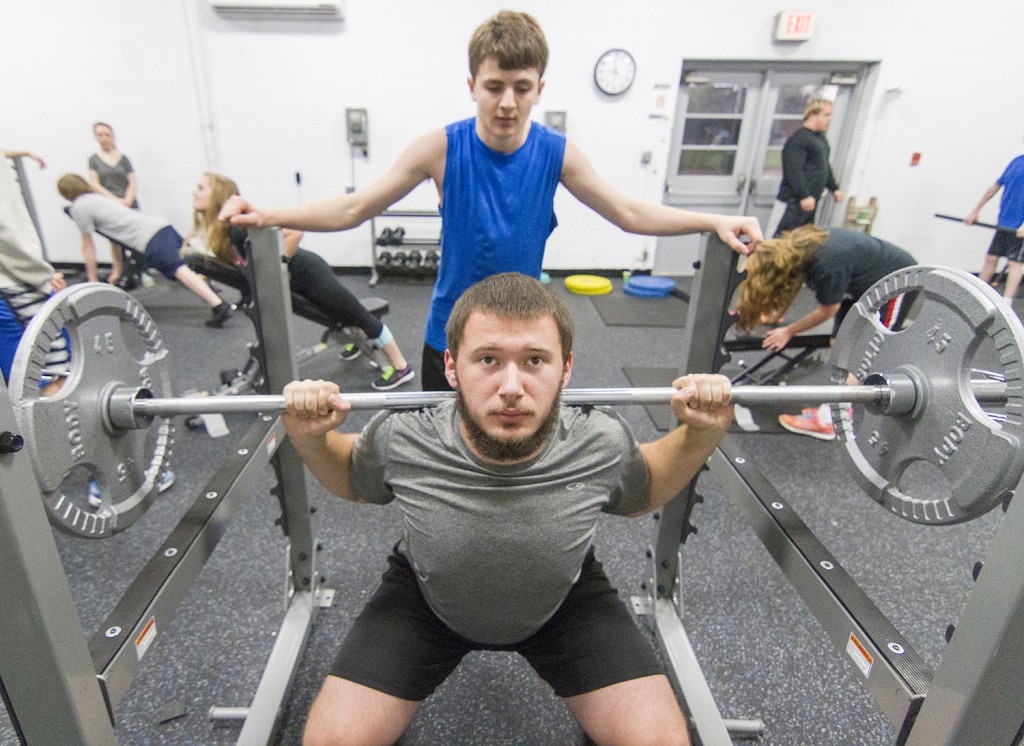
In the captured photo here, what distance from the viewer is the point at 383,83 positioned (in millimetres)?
4918

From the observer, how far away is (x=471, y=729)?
141 centimetres

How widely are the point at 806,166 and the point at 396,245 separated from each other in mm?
3515

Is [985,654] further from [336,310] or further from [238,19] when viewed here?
[238,19]

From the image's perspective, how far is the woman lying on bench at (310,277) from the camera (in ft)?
8.58

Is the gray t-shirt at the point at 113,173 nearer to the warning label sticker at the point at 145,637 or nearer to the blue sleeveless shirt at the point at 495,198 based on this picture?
the blue sleeveless shirt at the point at 495,198

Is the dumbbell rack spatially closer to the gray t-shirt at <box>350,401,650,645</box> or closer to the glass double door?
the glass double door

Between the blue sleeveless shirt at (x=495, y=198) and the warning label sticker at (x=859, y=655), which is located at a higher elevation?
the blue sleeveless shirt at (x=495, y=198)

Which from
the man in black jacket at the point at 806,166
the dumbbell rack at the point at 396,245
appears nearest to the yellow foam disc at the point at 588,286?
the dumbbell rack at the point at 396,245

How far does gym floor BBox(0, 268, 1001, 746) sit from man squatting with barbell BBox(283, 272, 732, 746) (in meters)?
0.46

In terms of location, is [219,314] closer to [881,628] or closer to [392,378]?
[392,378]

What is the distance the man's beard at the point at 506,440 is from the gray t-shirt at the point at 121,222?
3.24m

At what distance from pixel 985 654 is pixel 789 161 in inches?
192

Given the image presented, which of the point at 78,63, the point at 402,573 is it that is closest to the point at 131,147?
the point at 78,63

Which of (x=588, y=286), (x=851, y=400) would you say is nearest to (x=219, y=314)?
(x=588, y=286)
